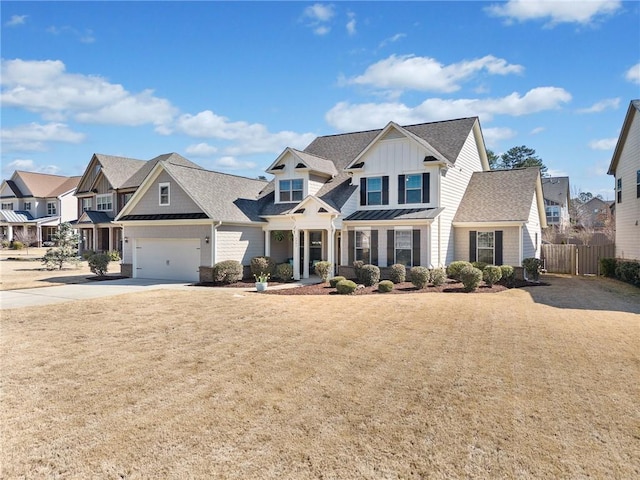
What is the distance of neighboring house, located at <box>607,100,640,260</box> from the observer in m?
20.8

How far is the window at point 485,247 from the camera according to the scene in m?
22.4

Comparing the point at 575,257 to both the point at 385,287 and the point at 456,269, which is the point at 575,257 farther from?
the point at 385,287

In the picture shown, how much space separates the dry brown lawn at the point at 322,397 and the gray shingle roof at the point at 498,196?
35.4 feet

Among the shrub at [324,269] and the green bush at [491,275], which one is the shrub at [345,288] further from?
the green bush at [491,275]

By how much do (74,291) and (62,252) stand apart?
13.8 metres

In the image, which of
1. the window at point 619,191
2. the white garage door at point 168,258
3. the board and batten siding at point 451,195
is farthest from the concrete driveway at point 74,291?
the window at point 619,191

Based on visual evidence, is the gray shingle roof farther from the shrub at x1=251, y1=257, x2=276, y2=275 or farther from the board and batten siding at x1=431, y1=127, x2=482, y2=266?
the shrub at x1=251, y1=257, x2=276, y2=275

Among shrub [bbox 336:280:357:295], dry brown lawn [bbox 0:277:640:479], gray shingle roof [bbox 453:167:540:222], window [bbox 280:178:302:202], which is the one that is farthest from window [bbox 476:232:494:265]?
dry brown lawn [bbox 0:277:640:479]

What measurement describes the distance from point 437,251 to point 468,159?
7.22m

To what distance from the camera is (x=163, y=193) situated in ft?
78.1

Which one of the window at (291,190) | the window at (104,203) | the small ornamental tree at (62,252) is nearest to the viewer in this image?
the window at (291,190)

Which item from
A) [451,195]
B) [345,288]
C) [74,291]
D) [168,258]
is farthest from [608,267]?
[74,291]

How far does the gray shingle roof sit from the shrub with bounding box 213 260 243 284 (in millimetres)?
11657

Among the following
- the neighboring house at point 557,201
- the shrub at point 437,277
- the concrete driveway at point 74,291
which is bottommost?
the concrete driveway at point 74,291
